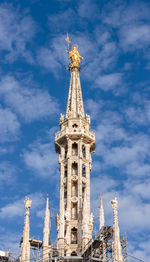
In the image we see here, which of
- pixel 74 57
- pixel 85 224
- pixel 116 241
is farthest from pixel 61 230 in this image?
pixel 74 57

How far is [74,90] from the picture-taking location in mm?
83062

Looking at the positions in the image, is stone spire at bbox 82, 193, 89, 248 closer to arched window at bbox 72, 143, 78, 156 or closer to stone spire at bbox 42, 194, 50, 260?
stone spire at bbox 42, 194, 50, 260

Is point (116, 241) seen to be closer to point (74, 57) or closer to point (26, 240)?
point (26, 240)

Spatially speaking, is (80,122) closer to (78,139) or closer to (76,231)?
(78,139)

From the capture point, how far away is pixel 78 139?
74938mm

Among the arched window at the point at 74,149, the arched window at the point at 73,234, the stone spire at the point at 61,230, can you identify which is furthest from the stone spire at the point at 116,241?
the arched window at the point at 74,149

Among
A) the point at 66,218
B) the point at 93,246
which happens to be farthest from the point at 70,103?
the point at 93,246

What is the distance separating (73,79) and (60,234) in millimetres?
29126

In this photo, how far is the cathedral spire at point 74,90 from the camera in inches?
3145

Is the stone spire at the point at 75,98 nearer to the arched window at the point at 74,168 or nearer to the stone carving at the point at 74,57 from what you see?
the stone carving at the point at 74,57

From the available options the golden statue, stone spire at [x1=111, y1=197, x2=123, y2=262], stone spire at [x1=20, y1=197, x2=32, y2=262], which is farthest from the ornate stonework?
stone spire at [x1=111, y1=197, x2=123, y2=262]

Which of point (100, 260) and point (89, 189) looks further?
point (89, 189)

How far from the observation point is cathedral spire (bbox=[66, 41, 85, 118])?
7988cm

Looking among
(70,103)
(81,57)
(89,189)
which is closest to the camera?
(89,189)
